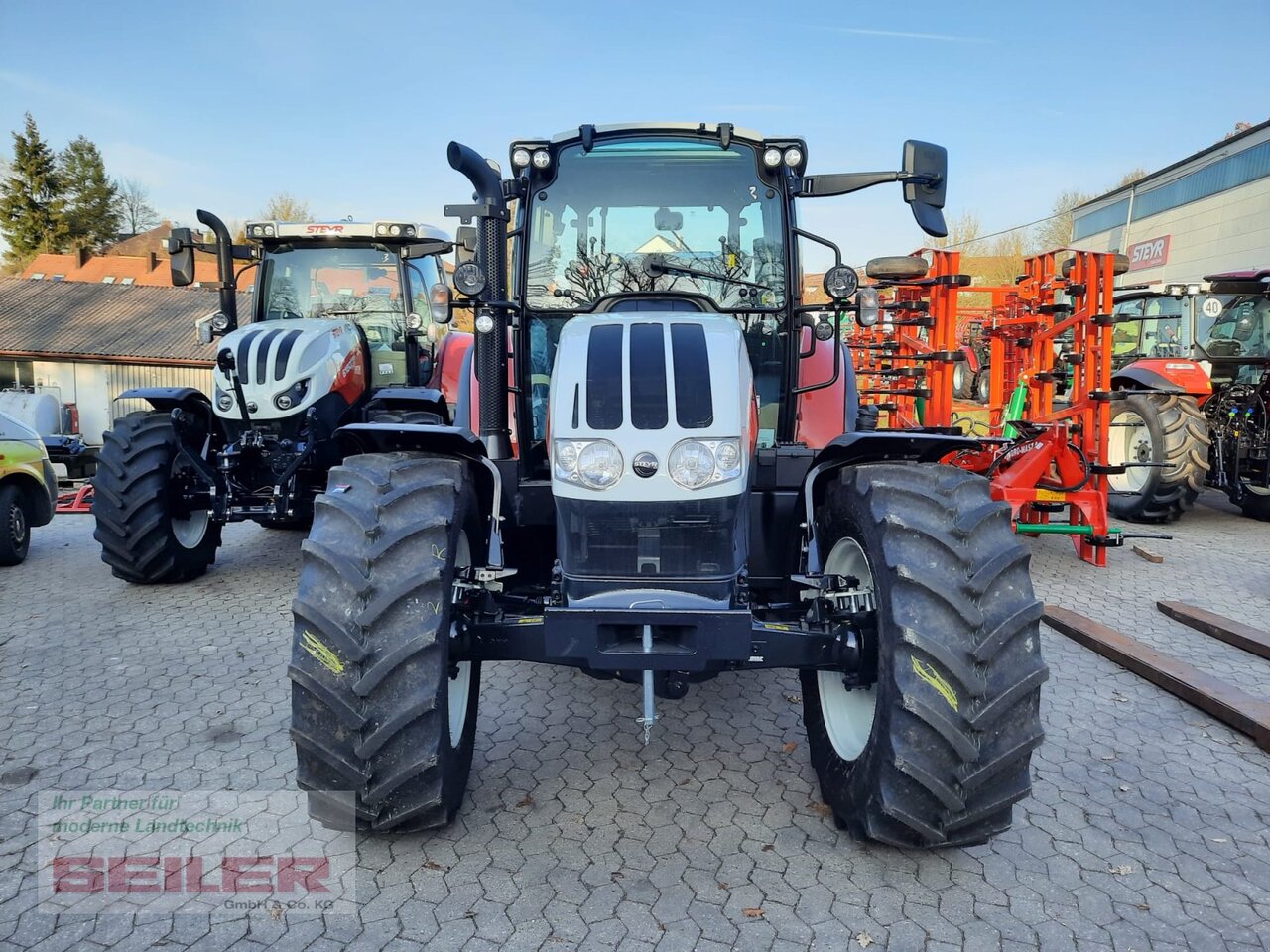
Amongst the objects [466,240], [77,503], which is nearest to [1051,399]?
[466,240]

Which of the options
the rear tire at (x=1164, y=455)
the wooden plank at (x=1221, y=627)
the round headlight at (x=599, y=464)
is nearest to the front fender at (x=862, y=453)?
the round headlight at (x=599, y=464)

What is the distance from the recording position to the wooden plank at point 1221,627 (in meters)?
5.25

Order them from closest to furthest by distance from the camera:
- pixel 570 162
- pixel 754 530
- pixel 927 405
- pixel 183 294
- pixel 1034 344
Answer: pixel 754 530, pixel 570 162, pixel 1034 344, pixel 927 405, pixel 183 294

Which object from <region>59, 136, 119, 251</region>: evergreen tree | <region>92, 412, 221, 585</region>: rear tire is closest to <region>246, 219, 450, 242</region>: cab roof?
<region>92, 412, 221, 585</region>: rear tire

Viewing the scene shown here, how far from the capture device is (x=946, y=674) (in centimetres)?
268

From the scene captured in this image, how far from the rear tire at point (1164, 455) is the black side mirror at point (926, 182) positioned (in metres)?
5.91

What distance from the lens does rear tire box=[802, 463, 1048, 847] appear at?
2.67 meters

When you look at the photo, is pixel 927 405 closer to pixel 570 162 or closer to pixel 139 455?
pixel 570 162

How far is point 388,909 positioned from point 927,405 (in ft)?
24.8

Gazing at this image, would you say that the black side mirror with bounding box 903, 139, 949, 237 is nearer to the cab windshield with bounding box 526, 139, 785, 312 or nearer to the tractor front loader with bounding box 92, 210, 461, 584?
the cab windshield with bounding box 526, 139, 785, 312

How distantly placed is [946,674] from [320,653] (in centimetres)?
195

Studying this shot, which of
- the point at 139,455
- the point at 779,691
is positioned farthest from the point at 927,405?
the point at 139,455

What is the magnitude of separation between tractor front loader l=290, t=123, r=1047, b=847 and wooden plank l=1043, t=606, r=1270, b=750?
2105 mm

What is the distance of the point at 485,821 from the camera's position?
10.6 feet
